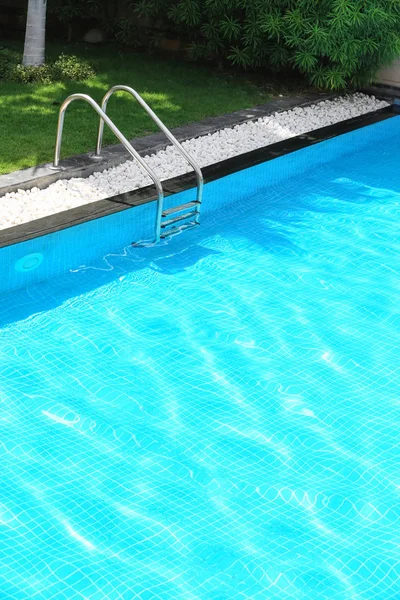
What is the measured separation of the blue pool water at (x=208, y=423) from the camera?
3.99 m

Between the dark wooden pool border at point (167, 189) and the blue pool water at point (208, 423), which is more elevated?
the dark wooden pool border at point (167, 189)

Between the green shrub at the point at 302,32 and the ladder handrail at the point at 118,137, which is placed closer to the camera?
the ladder handrail at the point at 118,137

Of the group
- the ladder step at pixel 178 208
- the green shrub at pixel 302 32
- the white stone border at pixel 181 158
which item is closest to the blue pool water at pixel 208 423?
the ladder step at pixel 178 208

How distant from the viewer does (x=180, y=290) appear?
6473 mm

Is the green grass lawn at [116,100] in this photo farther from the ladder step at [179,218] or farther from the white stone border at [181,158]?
the ladder step at [179,218]

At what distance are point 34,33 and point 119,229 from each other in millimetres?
4180

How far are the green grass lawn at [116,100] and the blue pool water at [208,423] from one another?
1.53 m

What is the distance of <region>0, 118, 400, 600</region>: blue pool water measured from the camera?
13.1 feet

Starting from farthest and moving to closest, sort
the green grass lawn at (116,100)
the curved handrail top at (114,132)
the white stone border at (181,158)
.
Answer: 1. the green grass lawn at (116,100)
2. the curved handrail top at (114,132)
3. the white stone border at (181,158)

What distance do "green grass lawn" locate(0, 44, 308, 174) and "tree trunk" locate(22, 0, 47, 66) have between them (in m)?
0.54

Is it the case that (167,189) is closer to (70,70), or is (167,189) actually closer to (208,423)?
(208,423)

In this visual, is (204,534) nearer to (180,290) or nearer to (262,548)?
(262,548)

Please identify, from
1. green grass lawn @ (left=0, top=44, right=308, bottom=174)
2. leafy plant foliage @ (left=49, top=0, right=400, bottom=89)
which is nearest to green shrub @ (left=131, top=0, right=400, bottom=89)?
leafy plant foliage @ (left=49, top=0, right=400, bottom=89)

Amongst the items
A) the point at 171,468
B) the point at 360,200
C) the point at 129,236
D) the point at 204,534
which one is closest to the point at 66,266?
the point at 129,236
